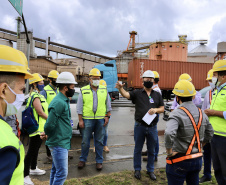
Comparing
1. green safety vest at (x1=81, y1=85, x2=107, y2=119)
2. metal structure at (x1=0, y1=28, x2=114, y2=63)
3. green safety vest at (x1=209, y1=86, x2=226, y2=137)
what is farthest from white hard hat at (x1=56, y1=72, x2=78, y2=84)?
metal structure at (x1=0, y1=28, x2=114, y2=63)

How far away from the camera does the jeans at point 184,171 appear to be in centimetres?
238

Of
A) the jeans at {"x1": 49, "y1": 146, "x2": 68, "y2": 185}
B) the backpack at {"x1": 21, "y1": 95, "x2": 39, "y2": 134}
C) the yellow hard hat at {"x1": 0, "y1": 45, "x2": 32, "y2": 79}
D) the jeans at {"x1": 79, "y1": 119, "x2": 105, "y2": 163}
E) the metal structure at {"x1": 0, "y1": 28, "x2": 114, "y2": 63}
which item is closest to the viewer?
the yellow hard hat at {"x1": 0, "y1": 45, "x2": 32, "y2": 79}

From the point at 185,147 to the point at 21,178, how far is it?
195 centimetres

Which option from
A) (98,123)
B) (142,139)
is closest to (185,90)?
(142,139)

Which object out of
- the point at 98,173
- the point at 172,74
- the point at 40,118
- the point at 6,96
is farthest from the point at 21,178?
the point at 172,74

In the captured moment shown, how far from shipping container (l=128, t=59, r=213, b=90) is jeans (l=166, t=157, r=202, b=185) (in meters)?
17.2

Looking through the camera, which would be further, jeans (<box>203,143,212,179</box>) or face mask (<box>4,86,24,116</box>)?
jeans (<box>203,143,212,179</box>)

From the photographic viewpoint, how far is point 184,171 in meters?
2.39

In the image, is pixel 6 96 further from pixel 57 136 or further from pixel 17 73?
pixel 57 136

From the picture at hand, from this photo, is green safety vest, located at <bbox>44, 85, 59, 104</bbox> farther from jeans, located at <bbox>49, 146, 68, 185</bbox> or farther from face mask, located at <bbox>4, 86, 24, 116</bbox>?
face mask, located at <bbox>4, 86, 24, 116</bbox>

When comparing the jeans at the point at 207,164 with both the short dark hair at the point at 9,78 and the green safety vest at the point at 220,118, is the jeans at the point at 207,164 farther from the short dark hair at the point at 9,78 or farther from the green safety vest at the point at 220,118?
the short dark hair at the point at 9,78

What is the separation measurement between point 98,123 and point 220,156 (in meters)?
2.45

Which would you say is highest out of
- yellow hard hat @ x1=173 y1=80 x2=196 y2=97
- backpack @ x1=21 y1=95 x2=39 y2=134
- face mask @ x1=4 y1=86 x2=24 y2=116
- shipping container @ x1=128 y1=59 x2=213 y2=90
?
shipping container @ x1=128 y1=59 x2=213 y2=90

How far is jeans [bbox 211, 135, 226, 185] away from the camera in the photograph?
9.37ft
